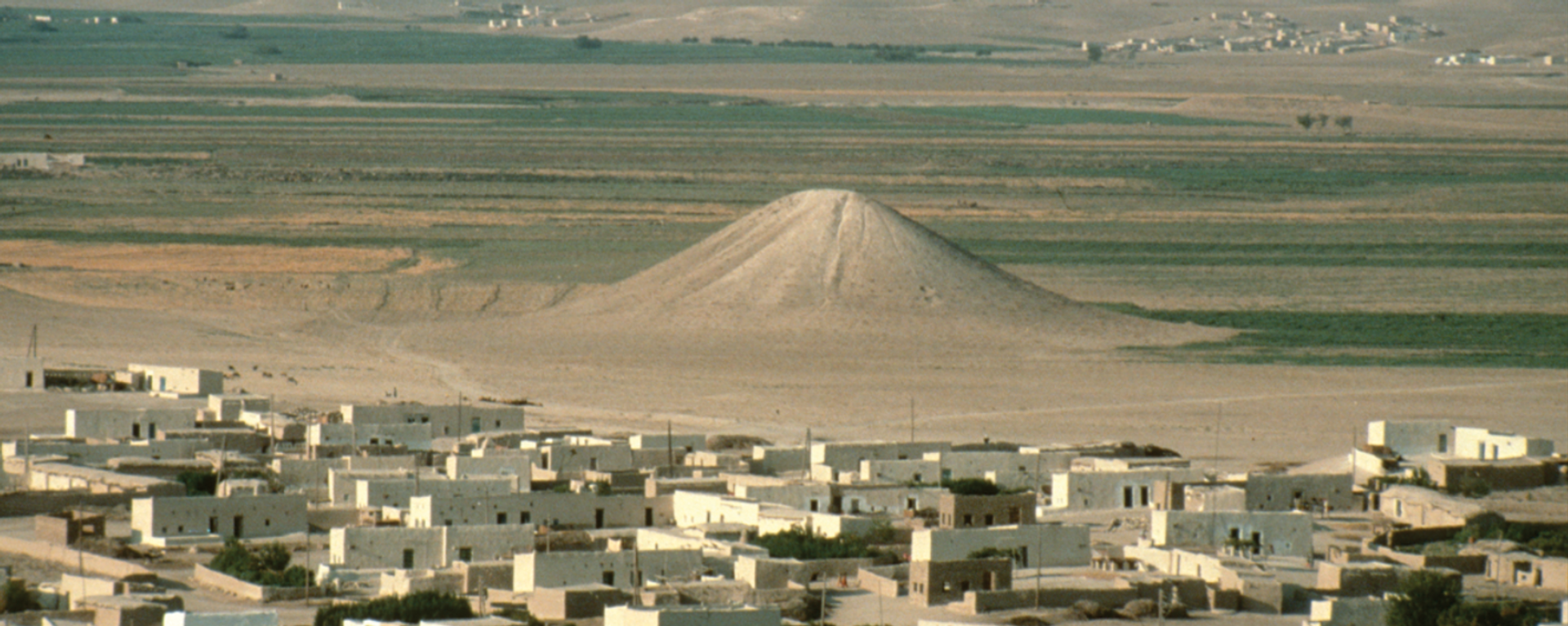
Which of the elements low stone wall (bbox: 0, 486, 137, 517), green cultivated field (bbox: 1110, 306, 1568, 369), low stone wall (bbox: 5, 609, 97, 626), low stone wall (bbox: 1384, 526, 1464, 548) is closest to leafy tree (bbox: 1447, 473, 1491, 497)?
low stone wall (bbox: 1384, 526, 1464, 548)

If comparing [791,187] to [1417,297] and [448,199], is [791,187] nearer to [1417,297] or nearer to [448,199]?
[448,199]

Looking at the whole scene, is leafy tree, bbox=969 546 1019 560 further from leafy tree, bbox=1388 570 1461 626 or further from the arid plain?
the arid plain

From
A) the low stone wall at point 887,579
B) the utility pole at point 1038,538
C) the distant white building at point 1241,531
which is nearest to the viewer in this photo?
the utility pole at point 1038,538

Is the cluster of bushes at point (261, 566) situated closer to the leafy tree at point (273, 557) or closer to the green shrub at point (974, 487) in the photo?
the leafy tree at point (273, 557)

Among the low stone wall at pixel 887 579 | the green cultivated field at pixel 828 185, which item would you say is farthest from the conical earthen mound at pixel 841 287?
the low stone wall at pixel 887 579

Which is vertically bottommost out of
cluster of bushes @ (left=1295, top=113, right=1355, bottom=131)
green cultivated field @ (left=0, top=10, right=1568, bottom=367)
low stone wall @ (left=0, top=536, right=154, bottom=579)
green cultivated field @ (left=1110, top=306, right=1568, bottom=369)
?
low stone wall @ (left=0, top=536, right=154, bottom=579)

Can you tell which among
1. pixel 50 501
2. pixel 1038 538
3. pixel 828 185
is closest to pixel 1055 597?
pixel 1038 538
